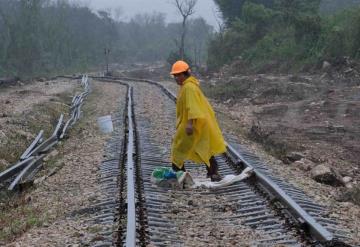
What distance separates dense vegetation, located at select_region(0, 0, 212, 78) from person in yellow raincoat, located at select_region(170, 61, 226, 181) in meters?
46.7

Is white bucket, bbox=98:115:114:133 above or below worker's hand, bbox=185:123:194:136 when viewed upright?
below

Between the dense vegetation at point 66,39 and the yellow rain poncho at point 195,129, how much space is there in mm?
46661

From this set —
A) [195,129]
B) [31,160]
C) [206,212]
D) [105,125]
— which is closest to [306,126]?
[105,125]

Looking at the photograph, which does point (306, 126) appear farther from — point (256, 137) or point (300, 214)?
point (300, 214)

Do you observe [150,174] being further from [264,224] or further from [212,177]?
[264,224]

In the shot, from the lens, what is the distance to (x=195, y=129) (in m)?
7.78

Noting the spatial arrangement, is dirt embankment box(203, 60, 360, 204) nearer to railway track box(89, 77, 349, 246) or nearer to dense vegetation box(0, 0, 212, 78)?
railway track box(89, 77, 349, 246)

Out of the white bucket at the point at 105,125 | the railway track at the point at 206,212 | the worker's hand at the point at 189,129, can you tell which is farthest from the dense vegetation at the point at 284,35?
the worker's hand at the point at 189,129

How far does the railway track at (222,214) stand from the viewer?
5.67 meters

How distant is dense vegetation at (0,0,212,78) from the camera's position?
207 ft

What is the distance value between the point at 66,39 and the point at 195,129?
73.0 meters

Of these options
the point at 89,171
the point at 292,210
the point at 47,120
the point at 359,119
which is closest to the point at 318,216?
the point at 292,210

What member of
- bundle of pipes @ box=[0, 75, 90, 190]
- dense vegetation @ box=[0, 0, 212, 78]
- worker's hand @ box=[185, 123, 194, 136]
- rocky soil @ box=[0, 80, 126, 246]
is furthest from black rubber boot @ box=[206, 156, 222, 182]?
dense vegetation @ box=[0, 0, 212, 78]

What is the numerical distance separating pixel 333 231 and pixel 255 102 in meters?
16.2
